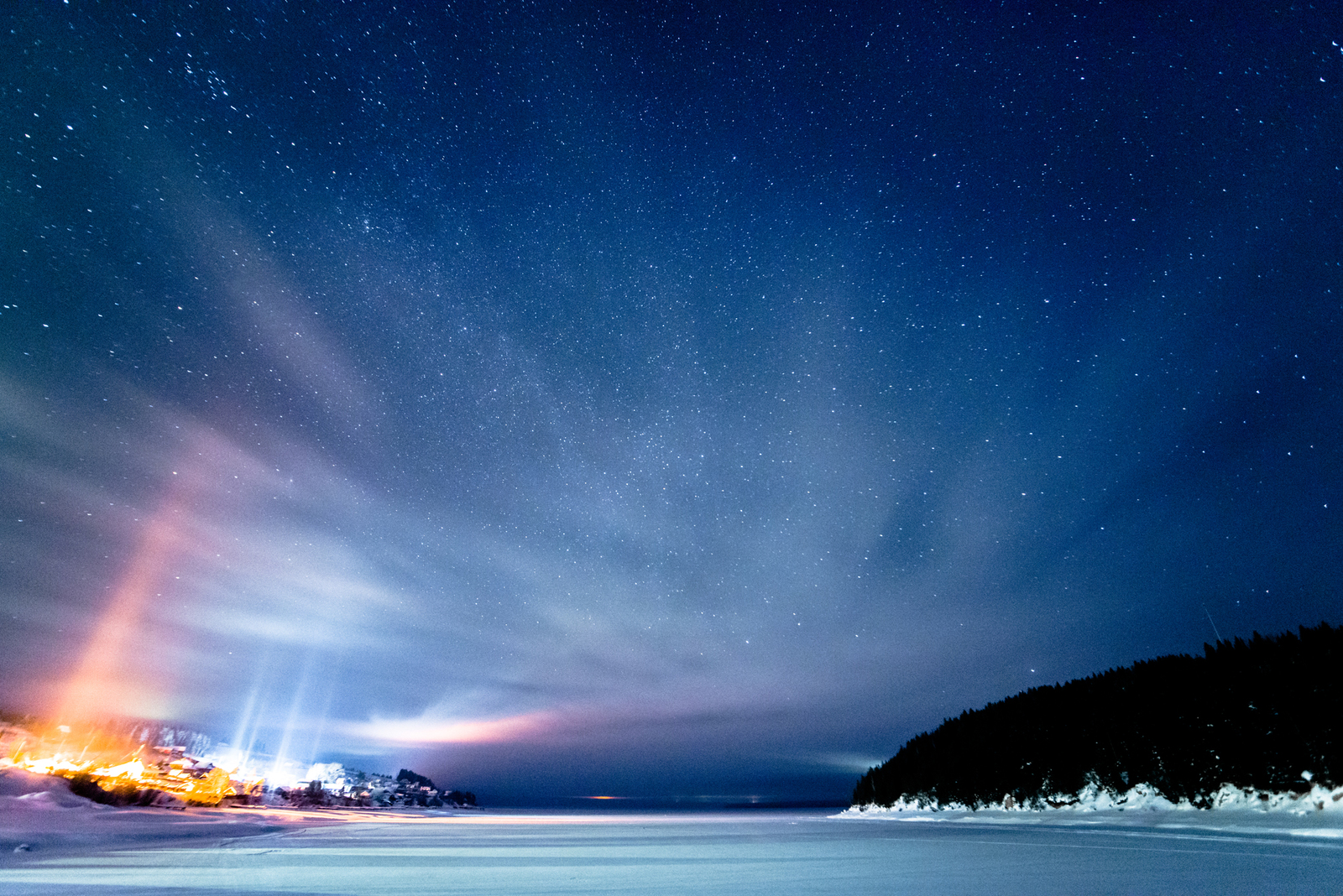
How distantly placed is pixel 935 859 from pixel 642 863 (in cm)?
397

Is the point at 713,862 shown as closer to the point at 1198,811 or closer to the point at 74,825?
the point at 1198,811

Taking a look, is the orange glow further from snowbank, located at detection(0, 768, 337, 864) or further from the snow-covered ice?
the snow-covered ice

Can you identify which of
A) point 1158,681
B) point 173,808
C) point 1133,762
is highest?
point 1158,681

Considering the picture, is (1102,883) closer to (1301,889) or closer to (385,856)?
(1301,889)

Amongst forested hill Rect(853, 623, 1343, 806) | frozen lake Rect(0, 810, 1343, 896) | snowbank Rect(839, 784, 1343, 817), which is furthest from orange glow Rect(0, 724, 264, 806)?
forested hill Rect(853, 623, 1343, 806)

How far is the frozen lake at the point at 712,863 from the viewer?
567cm

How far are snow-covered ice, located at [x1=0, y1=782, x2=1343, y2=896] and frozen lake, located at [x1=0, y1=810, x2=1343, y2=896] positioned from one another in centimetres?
3

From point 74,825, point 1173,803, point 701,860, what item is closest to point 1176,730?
point 1173,803

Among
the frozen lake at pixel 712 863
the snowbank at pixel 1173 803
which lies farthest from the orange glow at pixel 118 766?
the snowbank at pixel 1173 803

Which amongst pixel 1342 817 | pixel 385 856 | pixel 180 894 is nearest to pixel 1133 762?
pixel 1342 817

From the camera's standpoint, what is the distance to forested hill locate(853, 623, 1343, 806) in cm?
1242

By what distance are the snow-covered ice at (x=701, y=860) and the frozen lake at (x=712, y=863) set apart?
0.03m

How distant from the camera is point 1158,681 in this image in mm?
17281

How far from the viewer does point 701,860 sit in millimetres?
8539
